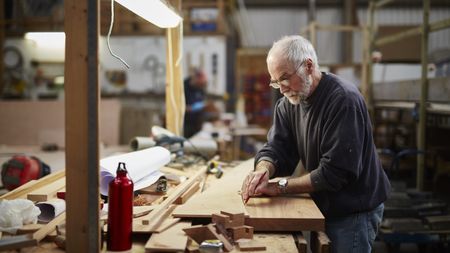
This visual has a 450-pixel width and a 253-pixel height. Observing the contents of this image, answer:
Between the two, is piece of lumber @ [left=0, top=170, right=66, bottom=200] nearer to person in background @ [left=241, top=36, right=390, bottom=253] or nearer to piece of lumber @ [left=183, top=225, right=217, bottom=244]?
piece of lumber @ [left=183, top=225, right=217, bottom=244]

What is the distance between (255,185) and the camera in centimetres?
241

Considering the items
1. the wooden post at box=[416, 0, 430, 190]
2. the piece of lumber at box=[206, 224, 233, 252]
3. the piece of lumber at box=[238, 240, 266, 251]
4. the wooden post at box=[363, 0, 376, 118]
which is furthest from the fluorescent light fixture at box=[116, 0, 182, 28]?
the wooden post at box=[363, 0, 376, 118]

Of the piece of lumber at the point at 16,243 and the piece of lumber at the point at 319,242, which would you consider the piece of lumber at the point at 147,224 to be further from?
the piece of lumber at the point at 319,242

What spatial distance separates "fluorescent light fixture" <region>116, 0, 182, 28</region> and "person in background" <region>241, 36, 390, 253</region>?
74 centimetres

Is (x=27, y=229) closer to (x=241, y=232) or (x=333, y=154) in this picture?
(x=241, y=232)

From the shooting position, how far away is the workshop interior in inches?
66.4

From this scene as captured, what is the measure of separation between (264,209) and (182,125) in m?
2.36

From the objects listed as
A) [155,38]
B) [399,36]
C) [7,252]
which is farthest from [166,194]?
[155,38]

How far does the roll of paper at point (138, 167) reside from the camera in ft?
7.64

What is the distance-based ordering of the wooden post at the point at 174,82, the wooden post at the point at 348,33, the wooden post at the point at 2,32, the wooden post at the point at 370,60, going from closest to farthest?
1. the wooden post at the point at 174,82
2. the wooden post at the point at 370,60
3. the wooden post at the point at 2,32
4. the wooden post at the point at 348,33

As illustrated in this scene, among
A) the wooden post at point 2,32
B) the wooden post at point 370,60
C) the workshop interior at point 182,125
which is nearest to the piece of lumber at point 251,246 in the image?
the workshop interior at point 182,125

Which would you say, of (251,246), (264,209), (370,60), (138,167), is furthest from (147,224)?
(370,60)

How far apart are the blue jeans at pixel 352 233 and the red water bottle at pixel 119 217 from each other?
1193mm

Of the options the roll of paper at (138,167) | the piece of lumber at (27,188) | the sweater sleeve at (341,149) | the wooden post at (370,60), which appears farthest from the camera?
the wooden post at (370,60)
